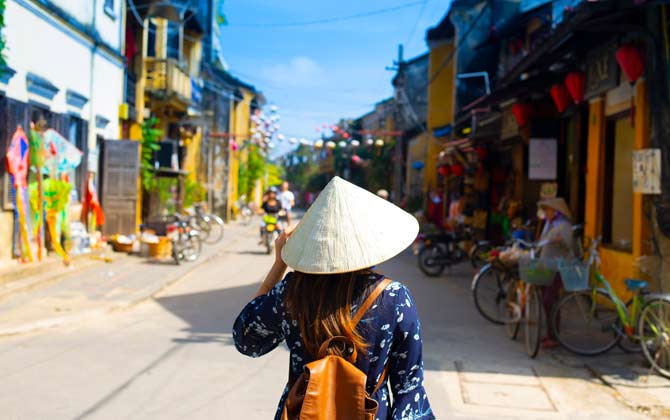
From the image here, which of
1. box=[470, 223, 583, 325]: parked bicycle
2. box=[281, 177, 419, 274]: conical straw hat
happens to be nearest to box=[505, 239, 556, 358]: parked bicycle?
box=[470, 223, 583, 325]: parked bicycle

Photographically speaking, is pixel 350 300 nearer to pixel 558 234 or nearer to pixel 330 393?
pixel 330 393

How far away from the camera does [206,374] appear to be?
20.9 ft

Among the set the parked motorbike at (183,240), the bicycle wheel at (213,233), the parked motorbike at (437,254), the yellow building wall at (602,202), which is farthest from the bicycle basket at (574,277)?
the bicycle wheel at (213,233)

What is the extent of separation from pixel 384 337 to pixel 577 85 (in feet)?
32.7

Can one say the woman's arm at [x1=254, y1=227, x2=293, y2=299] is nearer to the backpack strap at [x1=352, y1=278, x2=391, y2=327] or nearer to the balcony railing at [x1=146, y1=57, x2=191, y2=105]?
the backpack strap at [x1=352, y1=278, x2=391, y2=327]

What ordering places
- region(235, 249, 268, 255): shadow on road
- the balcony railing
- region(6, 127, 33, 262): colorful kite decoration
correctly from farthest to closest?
the balcony railing → region(235, 249, 268, 255): shadow on road → region(6, 127, 33, 262): colorful kite decoration

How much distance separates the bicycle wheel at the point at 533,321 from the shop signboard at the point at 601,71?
12.7 feet

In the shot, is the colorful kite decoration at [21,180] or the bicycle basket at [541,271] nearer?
the bicycle basket at [541,271]

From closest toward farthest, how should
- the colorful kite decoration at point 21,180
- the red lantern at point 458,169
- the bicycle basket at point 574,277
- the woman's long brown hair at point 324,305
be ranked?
the woman's long brown hair at point 324,305 < the bicycle basket at point 574,277 < the colorful kite decoration at point 21,180 < the red lantern at point 458,169

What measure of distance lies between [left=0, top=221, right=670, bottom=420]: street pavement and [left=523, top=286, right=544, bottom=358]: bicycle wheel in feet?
0.47

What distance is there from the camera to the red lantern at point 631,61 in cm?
857

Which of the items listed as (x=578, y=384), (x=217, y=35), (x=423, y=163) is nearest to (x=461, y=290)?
(x=578, y=384)

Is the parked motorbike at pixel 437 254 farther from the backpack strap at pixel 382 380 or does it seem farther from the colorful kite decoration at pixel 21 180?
the backpack strap at pixel 382 380

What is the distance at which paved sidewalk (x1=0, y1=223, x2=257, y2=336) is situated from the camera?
8562 millimetres
